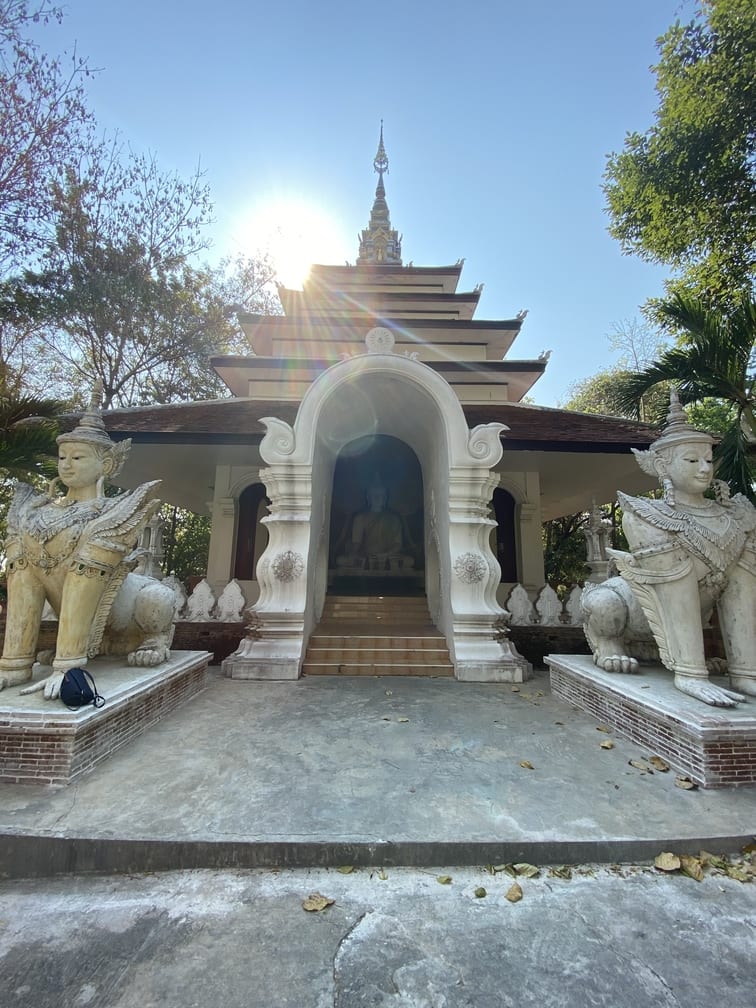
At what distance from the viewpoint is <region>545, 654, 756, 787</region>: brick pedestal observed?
2660mm

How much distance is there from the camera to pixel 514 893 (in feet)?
6.12

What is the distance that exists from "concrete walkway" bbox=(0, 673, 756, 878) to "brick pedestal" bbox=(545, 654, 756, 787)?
115 mm

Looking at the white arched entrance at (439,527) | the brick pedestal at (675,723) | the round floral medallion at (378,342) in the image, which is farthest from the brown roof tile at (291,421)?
the brick pedestal at (675,723)

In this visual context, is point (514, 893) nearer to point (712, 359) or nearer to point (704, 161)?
point (712, 359)

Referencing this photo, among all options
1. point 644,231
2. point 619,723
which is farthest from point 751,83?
point 619,723

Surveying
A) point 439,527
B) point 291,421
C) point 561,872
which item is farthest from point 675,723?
point 291,421

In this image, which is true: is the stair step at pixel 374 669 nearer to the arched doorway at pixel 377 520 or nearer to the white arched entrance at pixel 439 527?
the white arched entrance at pixel 439 527

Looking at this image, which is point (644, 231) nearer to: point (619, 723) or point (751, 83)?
point (751, 83)

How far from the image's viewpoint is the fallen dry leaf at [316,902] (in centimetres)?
178

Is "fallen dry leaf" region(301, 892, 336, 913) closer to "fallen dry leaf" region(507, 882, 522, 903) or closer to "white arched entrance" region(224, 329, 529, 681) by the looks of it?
"fallen dry leaf" region(507, 882, 522, 903)

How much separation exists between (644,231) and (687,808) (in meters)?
11.4

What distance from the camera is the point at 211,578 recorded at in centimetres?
892

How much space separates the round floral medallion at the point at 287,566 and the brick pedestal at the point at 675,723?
3137 mm

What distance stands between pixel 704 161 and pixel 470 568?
32.2 ft
